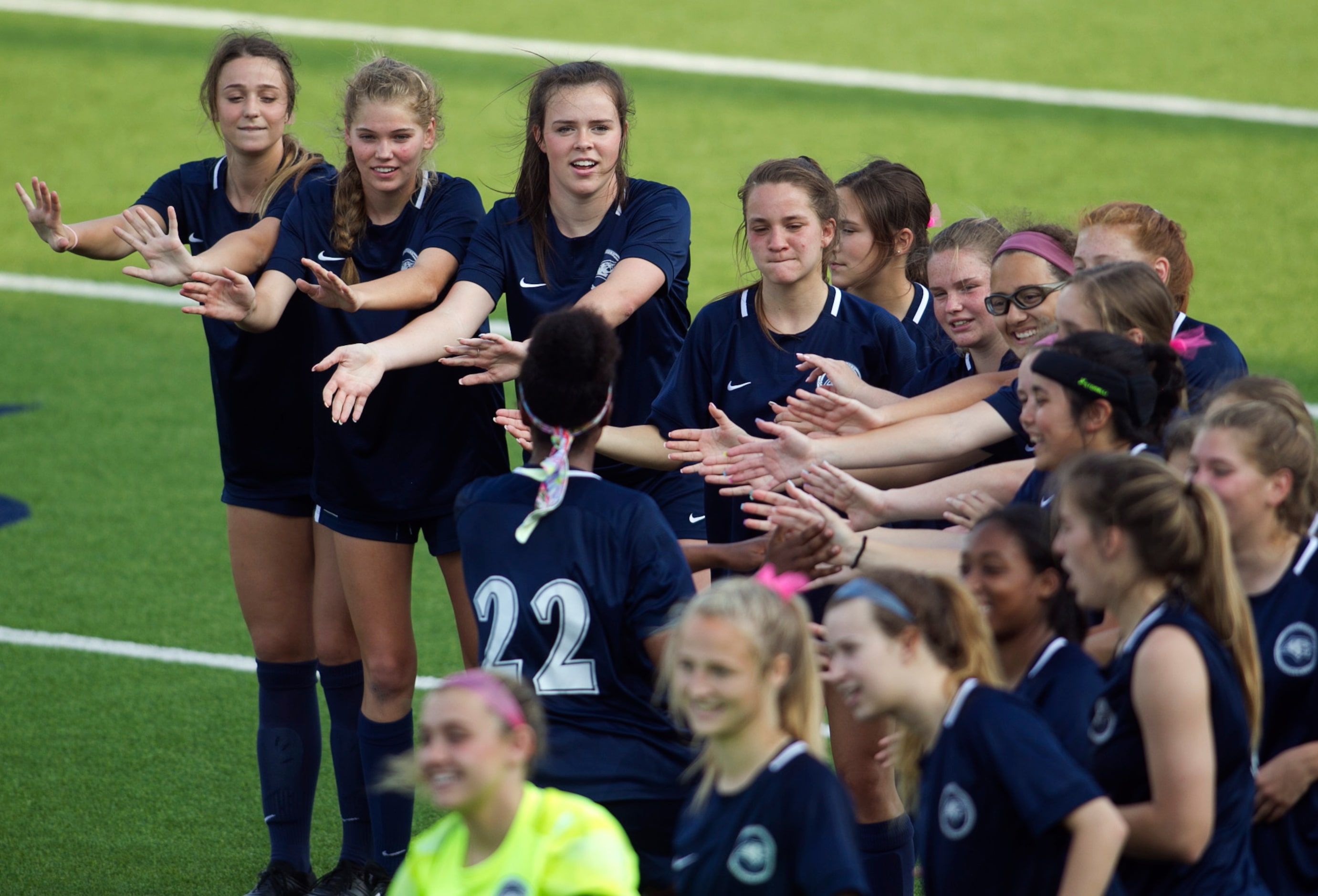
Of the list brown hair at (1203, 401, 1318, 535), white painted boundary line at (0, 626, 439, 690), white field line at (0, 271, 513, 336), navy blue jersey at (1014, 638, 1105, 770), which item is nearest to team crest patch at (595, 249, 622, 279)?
brown hair at (1203, 401, 1318, 535)

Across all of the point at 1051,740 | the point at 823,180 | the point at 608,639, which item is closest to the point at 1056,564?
the point at 1051,740

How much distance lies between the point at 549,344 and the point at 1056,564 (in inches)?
47.1

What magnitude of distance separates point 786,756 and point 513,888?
0.55 metres

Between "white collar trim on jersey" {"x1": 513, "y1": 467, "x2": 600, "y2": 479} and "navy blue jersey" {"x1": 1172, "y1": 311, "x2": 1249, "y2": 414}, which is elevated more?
"navy blue jersey" {"x1": 1172, "y1": 311, "x2": 1249, "y2": 414}

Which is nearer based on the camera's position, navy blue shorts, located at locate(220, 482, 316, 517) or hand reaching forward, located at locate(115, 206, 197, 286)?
hand reaching forward, located at locate(115, 206, 197, 286)

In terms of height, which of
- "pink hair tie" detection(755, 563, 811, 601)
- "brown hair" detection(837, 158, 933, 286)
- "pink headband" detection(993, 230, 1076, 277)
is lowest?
"pink hair tie" detection(755, 563, 811, 601)

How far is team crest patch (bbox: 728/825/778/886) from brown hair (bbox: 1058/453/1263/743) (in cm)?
90

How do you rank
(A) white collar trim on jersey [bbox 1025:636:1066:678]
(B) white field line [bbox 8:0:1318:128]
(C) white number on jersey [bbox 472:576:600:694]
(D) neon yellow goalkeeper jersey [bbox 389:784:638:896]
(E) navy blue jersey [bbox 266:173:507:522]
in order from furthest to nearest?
1. (B) white field line [bbox 8:0:1318:128]
2. (E) navy blue jersey [bbox 266:173:507:522]
3. (C) white number on jersey [bbox 472:576:600:694]
4. (A) white collar trim on jersey [bbox 1025:636:1066:678]
5. (D) neon yellow goalkeeper jersey [bbox 389:784:638:896]

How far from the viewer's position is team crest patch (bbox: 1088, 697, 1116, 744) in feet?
9.94

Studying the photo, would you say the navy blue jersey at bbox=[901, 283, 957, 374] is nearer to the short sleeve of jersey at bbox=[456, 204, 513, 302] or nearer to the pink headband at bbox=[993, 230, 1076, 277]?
the pink headband at bbox=[993, 230, 1076, 277]

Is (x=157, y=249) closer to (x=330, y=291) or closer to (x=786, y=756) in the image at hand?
(x=330, y=291)

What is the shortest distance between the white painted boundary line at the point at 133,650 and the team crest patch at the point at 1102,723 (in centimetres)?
401

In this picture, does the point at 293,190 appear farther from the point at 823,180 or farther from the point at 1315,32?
the point at 1315,32

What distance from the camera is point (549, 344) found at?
341 cm
